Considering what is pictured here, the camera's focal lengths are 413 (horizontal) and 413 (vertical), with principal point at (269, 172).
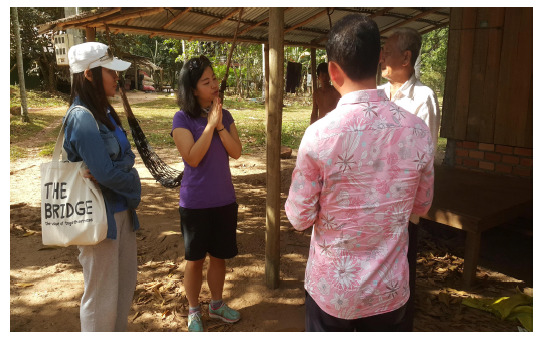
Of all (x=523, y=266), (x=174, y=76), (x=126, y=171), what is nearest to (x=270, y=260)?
(x=126, y=171)

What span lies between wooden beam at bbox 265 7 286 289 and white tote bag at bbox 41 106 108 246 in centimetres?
147

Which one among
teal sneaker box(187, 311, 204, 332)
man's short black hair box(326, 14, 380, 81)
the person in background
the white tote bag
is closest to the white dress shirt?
man's short black hair box(326, 14, 380, 81)

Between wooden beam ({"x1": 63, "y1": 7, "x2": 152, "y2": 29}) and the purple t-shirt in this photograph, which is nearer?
the purple t-shirt

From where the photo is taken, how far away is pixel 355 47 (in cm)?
134

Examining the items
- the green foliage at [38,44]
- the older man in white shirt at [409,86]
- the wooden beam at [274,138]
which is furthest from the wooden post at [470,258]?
the green foliage at [38,44]

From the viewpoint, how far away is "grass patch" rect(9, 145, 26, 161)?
28.0 feet

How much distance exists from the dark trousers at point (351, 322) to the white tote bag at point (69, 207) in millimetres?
1102

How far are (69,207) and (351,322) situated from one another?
139 centimetres

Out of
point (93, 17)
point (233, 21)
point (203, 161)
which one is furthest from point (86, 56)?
point (233, 21)

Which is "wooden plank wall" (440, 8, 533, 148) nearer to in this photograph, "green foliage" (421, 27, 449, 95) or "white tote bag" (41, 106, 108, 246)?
"white tote bag" (41, 106, 108, 246)

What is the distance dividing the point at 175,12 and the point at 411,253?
3.52 meters

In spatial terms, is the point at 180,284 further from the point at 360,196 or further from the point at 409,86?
the point at 360,196

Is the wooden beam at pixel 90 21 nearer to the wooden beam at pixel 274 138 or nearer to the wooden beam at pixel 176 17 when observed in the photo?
the wooden beam at pixel 176 17

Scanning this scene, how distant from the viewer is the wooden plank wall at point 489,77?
405 centimetres
